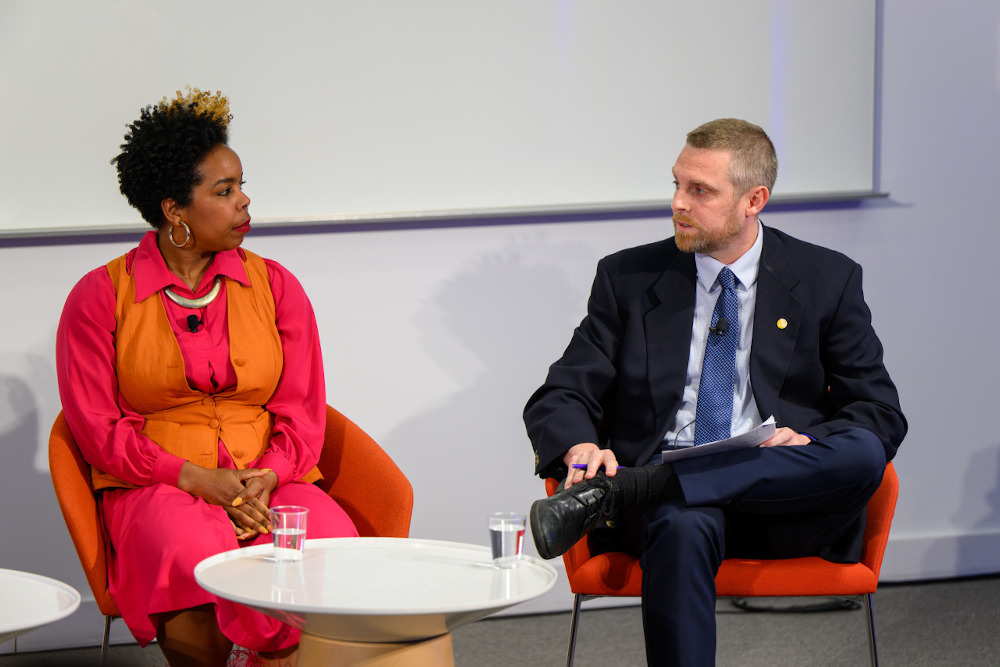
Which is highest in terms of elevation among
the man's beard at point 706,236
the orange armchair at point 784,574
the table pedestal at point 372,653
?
the man's beard at point 706,236

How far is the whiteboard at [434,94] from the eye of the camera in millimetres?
3156

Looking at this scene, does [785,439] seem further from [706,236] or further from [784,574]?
[706,236]

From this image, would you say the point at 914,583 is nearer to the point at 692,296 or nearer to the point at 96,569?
the point at 692,296

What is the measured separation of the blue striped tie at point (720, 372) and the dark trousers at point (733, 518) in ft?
0.74

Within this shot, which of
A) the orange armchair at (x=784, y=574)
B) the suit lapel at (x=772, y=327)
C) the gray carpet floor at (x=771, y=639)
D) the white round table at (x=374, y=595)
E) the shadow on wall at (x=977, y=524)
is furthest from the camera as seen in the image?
the shadow on wall at (x=977, y=524)

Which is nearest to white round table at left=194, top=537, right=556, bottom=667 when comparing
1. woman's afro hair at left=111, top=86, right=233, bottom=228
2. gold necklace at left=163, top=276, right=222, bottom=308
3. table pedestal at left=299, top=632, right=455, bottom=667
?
table pedestal at left=299, top=632, right=455, bottom=667

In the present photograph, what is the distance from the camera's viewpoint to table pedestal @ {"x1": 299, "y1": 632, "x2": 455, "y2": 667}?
1.75 m

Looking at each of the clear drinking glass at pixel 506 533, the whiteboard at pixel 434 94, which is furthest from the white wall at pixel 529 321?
the clear drinking glass at pixel 506 533

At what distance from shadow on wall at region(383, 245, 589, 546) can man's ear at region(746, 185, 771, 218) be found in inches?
40.5

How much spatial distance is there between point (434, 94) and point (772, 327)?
141 cm

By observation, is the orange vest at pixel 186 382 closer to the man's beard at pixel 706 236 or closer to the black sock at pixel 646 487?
the black sock at pixel 646 487

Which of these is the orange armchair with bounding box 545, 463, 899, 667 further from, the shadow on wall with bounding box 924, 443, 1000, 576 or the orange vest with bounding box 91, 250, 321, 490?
the shadow on wall with bounding box 924, 443, 1000, 576

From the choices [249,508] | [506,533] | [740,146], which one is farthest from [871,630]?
[249,508]

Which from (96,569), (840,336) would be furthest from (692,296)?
(96,569)
